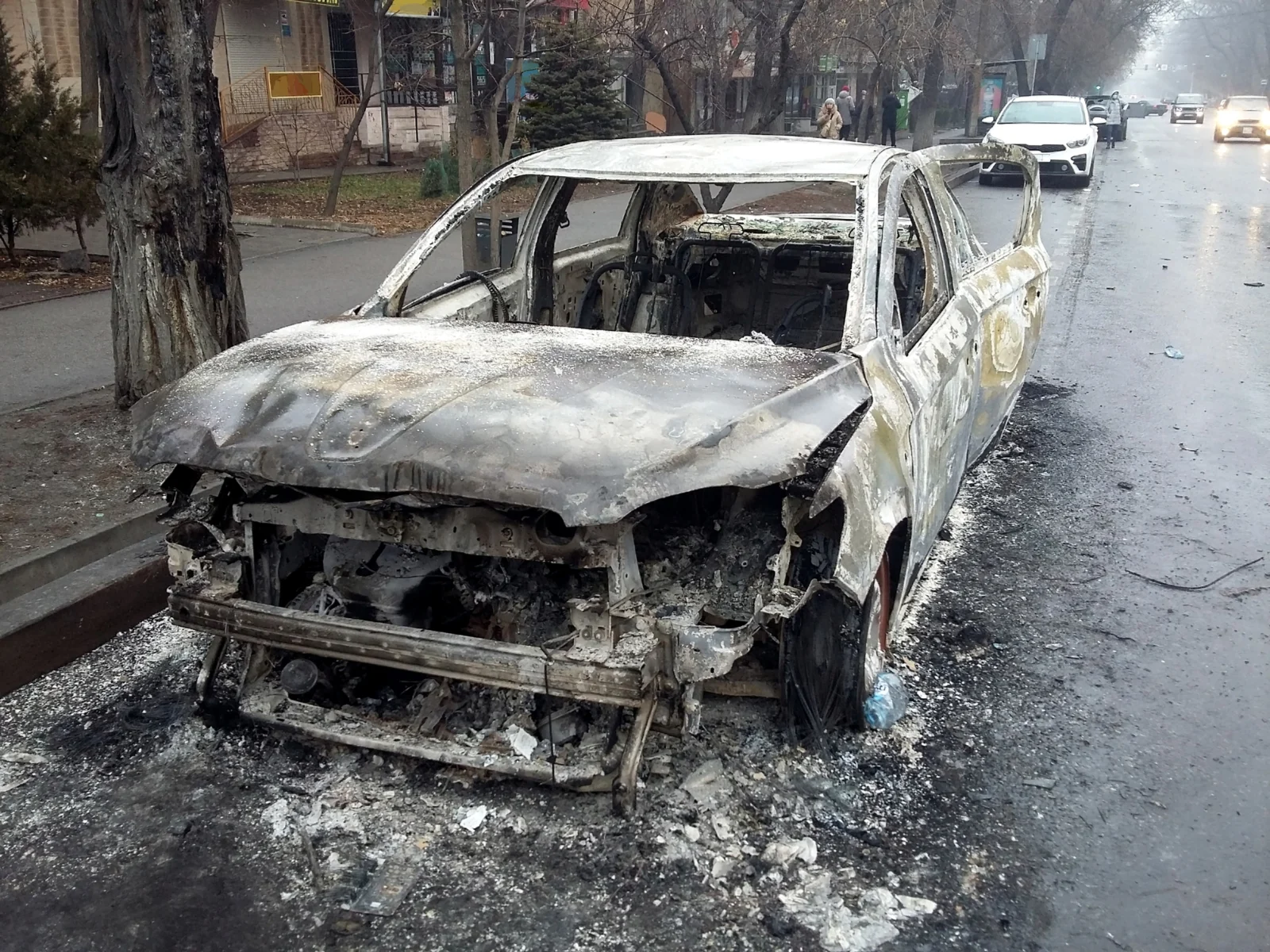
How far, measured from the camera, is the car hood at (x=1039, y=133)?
67.7 feet

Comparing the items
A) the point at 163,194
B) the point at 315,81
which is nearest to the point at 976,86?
the point at 315,81

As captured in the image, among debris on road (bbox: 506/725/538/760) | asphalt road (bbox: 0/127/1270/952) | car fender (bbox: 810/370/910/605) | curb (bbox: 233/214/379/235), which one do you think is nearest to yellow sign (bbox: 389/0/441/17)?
curb (bbox: 233/214/379/235)

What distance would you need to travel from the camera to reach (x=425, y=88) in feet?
85.9

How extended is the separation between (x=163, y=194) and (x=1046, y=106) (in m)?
20.7

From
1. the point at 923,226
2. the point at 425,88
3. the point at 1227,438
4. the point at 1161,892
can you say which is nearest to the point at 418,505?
the point at 1161,892

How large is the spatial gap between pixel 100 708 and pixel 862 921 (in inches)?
103

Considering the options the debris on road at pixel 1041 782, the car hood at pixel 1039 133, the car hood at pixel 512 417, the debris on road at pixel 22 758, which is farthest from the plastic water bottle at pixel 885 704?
the car hood at pixel 1039 133

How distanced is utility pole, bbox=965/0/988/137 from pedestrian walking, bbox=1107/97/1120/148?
4302 millimetres

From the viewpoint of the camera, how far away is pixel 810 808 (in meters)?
3.14

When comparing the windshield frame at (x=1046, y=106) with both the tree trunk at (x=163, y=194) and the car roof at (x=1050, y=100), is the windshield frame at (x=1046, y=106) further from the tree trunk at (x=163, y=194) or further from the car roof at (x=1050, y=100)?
the tree trunk at (x=163, y=194)

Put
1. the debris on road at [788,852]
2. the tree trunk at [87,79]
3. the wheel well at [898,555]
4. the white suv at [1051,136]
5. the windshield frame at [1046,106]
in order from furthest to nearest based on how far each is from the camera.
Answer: the windshield frame at [1046,106] → the white suv at [1051,136] → the tree trunk at [87,79] → the wheel well at [898,555] → the debris on road at [788,852]

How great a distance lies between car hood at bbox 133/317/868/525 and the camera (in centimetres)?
275

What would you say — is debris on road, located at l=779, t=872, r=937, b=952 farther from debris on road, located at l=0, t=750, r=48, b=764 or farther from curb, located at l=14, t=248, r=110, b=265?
curb, located at l=14, t=248, r=110, b=265

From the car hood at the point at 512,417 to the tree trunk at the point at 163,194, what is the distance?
2.75 meters
